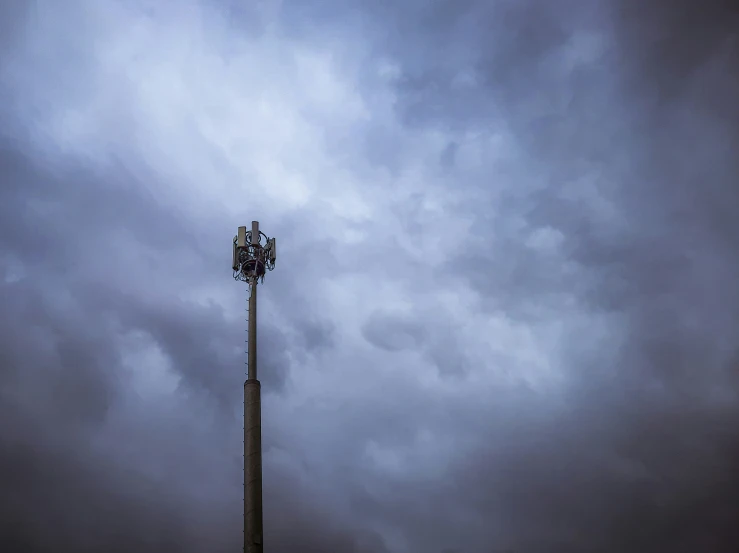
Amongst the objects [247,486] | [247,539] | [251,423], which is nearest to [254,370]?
[251,423]

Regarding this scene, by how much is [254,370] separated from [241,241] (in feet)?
29.5

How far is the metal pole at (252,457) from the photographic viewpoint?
35375 mm

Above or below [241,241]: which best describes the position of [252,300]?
below

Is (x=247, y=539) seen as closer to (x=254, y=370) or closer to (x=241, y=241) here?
(x=254, y=370)

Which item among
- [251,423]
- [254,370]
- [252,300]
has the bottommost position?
[251,423]

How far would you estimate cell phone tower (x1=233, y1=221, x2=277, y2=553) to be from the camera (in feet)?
117

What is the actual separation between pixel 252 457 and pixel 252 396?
3.48m

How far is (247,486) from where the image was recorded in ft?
119

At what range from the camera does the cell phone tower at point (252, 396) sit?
117ft

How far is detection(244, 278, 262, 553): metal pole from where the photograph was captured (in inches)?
1393

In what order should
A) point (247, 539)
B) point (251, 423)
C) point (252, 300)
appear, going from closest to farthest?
point (247, 539)
point (251, 423)
point (252, 300)

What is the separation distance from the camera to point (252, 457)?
37.2 meters

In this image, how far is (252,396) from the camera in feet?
127

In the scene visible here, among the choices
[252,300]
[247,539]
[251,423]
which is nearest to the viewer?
[247,539]
